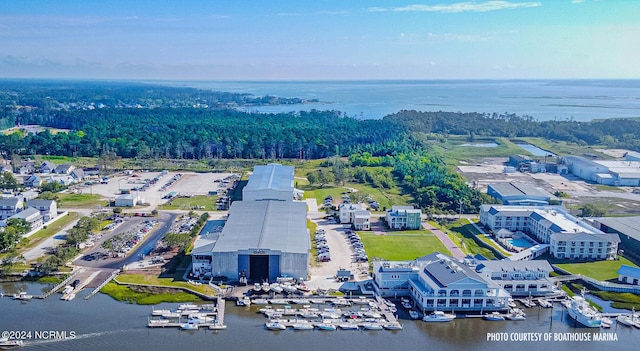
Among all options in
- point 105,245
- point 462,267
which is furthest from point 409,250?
point 105,245

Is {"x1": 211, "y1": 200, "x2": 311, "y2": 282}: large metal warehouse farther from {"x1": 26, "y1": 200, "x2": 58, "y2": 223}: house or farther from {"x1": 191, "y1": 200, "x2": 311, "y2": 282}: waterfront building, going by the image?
{"x1": 26, "y1": 200, "x2": 58, "y2": 223}: house

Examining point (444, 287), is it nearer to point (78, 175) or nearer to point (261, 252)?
point (261, 252)

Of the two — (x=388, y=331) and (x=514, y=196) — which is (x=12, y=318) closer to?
(x=388, y=331)

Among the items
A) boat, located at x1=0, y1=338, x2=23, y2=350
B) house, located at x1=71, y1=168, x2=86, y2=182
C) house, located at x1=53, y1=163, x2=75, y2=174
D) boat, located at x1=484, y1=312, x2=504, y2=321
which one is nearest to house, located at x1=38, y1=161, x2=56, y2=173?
house, located at x1=53, y1=163, x2=75, y2=174

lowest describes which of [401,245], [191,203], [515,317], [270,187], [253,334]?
[253,334]

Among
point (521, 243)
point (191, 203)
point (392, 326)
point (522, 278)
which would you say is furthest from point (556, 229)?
point (191, 203)

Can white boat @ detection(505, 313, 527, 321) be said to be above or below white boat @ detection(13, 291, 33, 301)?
below

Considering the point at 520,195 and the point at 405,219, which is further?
the point at 520,195

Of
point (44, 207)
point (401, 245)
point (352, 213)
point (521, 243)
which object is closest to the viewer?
point (401, 245)
